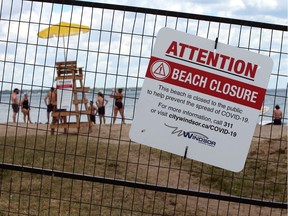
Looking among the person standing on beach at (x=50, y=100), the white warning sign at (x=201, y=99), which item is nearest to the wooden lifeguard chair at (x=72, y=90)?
the person standing on beach at (x=50, y=100)

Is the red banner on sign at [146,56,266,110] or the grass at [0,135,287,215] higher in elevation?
the red banner on sign at [146,56,266,110]

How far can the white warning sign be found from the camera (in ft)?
15.8

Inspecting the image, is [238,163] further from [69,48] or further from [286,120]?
[69,48]

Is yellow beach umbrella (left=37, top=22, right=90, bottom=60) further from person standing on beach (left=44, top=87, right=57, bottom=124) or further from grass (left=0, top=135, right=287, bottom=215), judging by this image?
grass (left=0, top=135, right=287, bottom=215)

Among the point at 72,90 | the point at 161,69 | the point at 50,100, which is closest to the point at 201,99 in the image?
the point at 161,69

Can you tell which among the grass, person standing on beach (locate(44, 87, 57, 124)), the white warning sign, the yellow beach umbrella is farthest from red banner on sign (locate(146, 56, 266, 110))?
the grass

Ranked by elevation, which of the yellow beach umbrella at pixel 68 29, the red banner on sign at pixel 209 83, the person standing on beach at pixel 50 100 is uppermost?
the yellow beach umbrella at pixel 68 29

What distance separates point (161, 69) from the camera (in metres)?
4.87

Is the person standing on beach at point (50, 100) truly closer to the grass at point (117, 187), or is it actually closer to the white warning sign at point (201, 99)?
the grass at point (117, 187)

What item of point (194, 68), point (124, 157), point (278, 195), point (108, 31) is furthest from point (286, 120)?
point (124, 157)

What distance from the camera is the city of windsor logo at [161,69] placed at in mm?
4859

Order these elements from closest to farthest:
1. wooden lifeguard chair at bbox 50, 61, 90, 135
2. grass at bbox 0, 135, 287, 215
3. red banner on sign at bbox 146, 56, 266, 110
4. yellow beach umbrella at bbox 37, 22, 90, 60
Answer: red banner on sign at bbox 146, 56, 266, 110
yellow beach umbrella at bbox 37, 22, 90, 60
wooden lifeguard chair at bbox 50, 61, 90, 135
grass at bbox 0, 135, 287, 215

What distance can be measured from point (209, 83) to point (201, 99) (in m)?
0.14

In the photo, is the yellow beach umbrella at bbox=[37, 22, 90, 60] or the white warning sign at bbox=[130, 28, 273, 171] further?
the yellow beach umbrella at bbox=[37, 22, 90, 60]
